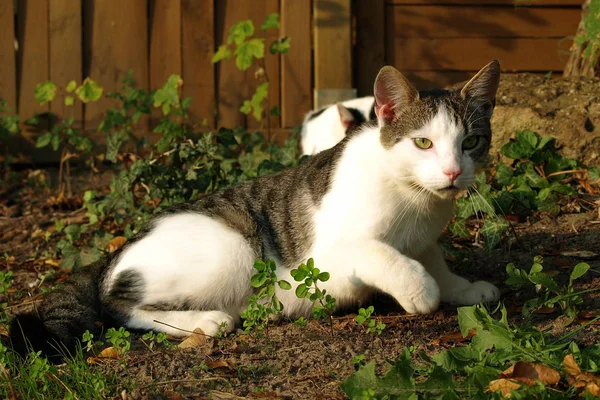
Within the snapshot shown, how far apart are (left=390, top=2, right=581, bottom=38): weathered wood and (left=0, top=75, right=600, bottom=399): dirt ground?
1.58 metres

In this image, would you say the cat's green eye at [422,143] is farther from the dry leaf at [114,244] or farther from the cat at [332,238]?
the dry leaf at [114,244]

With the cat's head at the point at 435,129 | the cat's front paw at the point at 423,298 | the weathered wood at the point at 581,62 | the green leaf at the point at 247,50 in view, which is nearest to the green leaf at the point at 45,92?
the green leaf at the point at 247,50

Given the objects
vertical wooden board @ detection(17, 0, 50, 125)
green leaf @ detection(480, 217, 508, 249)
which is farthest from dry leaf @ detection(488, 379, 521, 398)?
vertical wooden board @ detection(17, 0, 50, 125)

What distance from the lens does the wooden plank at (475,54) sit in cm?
752

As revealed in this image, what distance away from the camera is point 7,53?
7.02 m

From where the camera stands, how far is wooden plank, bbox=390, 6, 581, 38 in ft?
24.6

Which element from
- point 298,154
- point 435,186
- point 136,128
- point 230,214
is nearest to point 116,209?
point 136,128

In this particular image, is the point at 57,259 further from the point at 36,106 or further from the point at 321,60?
the point at 321,60

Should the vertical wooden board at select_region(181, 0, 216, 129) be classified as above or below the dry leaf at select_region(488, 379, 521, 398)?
above

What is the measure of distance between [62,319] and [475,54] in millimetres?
5144

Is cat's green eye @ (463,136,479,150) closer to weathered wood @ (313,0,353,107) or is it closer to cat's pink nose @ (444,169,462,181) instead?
cat's pink nose @ (444,169,462,181)

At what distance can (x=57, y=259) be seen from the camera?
221 inches

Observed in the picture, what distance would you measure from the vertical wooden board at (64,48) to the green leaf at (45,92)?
2.00 feet

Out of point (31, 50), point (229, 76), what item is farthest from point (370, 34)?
point (31, 50)
